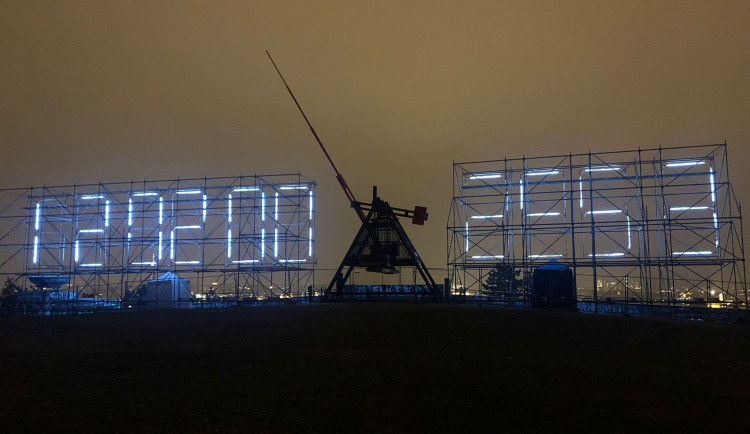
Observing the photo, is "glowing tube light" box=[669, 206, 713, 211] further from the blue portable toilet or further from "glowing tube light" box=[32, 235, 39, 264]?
"glowing tube light" box=[32, 235, 39, 264]

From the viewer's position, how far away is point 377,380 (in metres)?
6.68

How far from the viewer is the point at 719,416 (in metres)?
5.38

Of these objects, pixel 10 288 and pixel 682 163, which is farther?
pixel 10 288

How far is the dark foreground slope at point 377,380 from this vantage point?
5238 mm

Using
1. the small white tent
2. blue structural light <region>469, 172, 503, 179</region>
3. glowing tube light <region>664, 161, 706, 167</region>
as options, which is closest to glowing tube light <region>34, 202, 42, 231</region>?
the small white tent

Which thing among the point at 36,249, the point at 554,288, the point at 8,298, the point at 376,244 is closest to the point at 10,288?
the point at 36,249

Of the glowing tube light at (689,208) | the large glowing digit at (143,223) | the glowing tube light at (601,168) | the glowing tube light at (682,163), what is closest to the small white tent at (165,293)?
the large glowing digit at (143,223)

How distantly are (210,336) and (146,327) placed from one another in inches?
111

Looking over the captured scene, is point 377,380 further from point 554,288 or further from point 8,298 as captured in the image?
point 8,298

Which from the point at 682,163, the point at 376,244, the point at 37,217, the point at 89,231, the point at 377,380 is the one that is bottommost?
the point at 377,380

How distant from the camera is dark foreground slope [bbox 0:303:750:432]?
17.2 ft

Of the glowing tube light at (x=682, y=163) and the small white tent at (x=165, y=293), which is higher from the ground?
the glowing tube light at (x=682, y=163)

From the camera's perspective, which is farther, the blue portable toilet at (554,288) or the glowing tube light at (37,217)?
the glowing tube light at (37,217)

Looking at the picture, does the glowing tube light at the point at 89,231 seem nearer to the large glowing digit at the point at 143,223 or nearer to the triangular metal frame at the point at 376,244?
the large glowing digit at the point at 143,223
